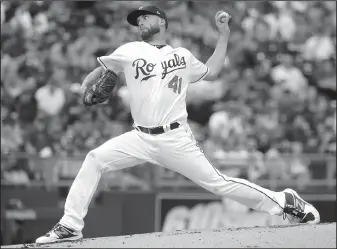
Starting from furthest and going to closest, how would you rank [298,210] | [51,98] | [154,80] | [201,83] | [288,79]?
[288,79]
[201,83]
[51,98]
[298,210]
[154,80]

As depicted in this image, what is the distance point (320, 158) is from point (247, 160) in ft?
3.03

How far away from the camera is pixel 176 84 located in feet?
17.6

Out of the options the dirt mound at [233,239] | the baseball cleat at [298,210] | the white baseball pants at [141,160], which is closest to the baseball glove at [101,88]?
the white baseball pants at [141,160]

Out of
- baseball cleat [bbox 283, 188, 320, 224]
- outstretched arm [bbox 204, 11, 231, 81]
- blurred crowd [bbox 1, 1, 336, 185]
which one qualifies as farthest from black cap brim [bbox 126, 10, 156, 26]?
blurred crowd [bbox 1, 1, 336, 185]

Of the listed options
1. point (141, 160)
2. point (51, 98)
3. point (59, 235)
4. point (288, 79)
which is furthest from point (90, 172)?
point (288, 79)

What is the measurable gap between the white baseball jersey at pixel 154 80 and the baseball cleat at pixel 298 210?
1038 millimetres

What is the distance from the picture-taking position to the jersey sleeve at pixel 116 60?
536 cm

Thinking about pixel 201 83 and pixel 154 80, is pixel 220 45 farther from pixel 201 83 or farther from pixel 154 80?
pixel 201 83

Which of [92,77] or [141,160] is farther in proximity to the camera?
[92,77]

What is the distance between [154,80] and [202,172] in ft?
2.31

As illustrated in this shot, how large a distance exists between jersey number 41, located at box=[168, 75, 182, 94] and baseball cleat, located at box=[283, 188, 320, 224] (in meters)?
1.16

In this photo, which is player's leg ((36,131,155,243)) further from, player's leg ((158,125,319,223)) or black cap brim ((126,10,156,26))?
black cap brim ((126,10,156,26))

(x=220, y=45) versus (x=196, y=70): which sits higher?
(x=220, y=45)

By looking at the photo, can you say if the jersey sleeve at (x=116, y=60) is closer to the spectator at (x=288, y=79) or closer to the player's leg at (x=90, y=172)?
the player's leg at (x=90, y=172)
